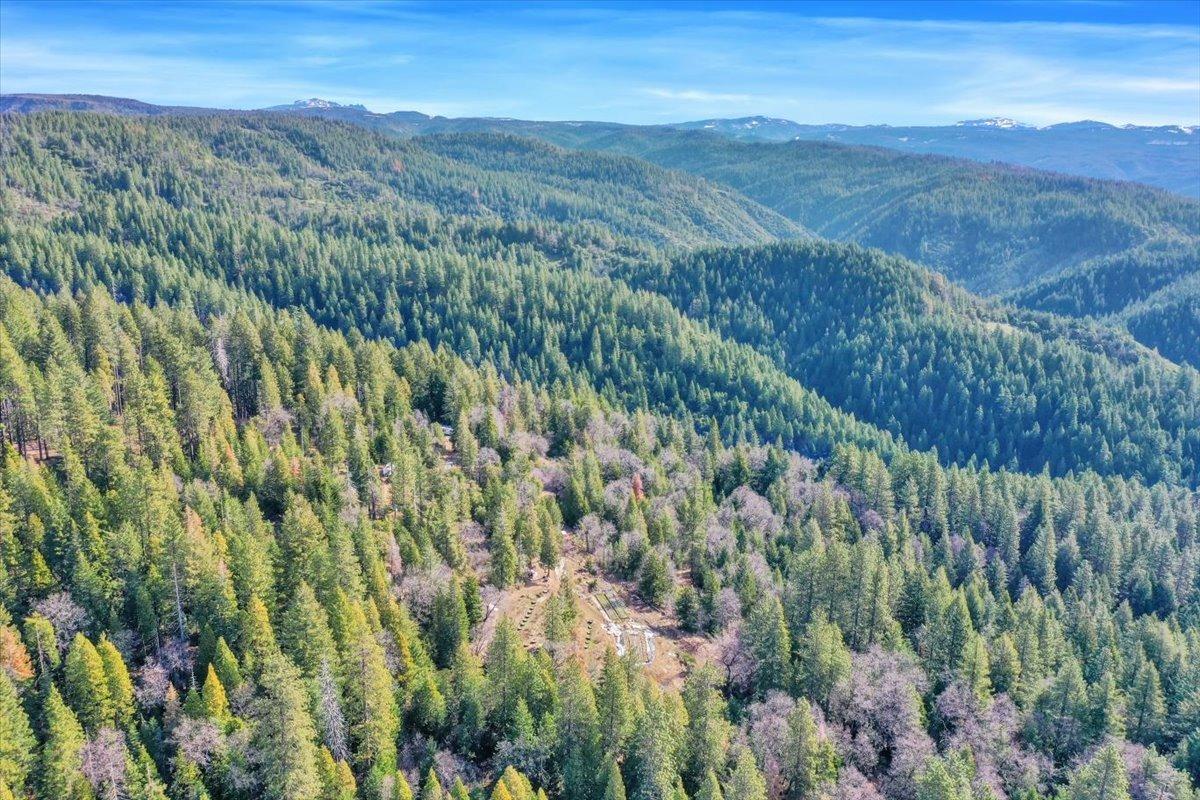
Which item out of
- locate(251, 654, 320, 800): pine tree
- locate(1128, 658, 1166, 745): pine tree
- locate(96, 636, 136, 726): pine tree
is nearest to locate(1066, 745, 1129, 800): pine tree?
locate(1128, 658, 1166, 745): pine tree

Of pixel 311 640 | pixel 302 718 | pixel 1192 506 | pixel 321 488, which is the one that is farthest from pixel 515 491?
pixel 1192 506

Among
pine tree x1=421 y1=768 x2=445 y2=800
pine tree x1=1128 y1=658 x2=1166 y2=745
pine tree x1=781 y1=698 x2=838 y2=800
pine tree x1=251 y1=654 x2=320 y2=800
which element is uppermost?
pine tree x1=251 y1=654 x2=320 y2=800

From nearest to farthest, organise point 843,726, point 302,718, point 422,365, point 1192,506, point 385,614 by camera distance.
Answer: point 302,718, point 385,614, point 843,726, point 422,365, point 1192,506

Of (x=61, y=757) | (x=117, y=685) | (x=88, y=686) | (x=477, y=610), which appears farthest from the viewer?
(x=477, y=610)

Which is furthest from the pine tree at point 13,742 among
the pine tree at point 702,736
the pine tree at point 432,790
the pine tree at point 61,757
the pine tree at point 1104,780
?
the pine tree at point 1104,780

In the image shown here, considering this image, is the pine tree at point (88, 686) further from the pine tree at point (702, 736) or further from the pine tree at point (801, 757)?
the pine tree at point (801, 757)

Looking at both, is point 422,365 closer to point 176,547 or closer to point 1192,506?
point 176,547

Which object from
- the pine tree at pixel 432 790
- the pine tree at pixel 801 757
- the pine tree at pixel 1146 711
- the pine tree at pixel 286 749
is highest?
the pine tree at pixel 286 749

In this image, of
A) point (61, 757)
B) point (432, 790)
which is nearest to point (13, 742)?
point (61, 757)

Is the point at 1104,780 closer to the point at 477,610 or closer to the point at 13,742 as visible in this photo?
the point at 477,610

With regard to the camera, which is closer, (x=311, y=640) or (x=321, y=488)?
(x=311, y=640)

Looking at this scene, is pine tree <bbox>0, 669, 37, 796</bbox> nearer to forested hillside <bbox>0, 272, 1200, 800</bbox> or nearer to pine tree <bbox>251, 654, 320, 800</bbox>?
forested hillside <bbox>0, 272, 1200, 800</bbox>
